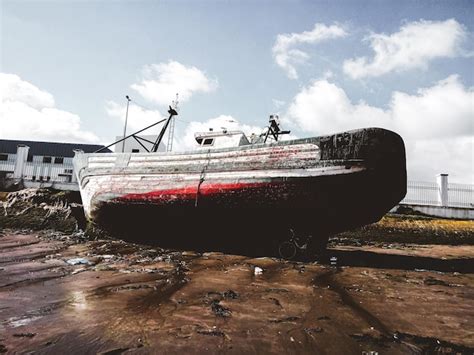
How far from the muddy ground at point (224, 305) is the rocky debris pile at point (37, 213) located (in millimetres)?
3806

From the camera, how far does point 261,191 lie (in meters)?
6.10

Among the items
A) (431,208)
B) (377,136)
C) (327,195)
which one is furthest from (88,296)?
(431,208)

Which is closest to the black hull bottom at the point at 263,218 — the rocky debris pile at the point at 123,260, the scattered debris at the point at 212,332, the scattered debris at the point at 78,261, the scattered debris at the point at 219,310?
the rocky debris pile at the point at 123,260

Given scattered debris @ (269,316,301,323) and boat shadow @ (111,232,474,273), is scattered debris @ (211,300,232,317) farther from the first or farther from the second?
boat shadow @ (111,232,474,273)

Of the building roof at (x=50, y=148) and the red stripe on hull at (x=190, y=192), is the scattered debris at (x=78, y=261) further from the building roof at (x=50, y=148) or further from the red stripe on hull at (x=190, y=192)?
the building roof at (x=50, y=148)

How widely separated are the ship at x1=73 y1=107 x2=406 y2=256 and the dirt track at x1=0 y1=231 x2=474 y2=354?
3.85ft

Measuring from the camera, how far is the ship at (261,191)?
5527 millimetres

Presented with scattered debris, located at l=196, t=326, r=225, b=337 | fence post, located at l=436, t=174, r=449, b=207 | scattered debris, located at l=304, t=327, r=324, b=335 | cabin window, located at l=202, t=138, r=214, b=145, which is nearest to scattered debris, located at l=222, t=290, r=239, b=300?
scattered debris, located at l=196, t=326, r=225, b=337

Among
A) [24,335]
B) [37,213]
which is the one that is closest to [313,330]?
[24,335]

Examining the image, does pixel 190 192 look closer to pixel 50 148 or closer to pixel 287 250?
pixel 287 250

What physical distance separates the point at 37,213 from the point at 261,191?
803 centimetres

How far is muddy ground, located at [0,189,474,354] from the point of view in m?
2.04

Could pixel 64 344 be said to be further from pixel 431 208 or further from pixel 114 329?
pixel 431 208

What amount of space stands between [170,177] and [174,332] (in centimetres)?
563
